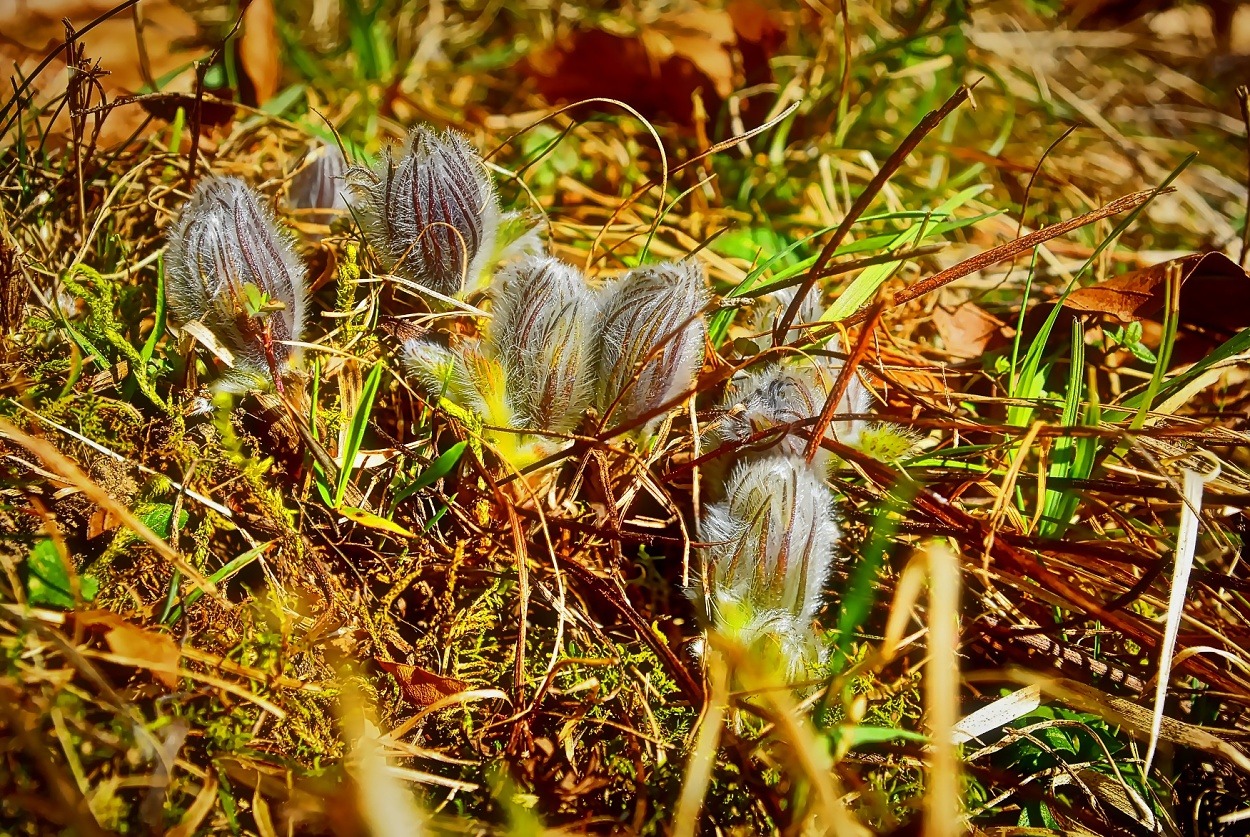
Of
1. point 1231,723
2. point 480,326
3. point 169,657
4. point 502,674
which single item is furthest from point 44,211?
point 1231,723

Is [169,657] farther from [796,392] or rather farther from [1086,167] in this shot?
[1086,167]

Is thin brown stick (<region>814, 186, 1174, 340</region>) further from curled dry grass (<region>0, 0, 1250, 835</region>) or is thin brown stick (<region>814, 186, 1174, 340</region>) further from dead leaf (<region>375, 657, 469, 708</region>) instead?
dead leaf (<region>375, 657, 469, 708</region>)

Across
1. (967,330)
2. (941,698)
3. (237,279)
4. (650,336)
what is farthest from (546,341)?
(967,330)

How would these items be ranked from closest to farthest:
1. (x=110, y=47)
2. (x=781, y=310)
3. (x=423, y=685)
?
1. (x=423, y=685)
2. (x=781, y=310)
3. (x=110, y=47)

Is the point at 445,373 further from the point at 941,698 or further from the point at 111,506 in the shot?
the point at 941,698

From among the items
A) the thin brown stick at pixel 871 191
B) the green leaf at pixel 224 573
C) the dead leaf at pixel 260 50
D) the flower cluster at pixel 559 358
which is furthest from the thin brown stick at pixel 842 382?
the dead leaf at pixel 260 50

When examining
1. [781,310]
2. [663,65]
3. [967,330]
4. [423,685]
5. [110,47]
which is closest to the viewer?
[423,685]

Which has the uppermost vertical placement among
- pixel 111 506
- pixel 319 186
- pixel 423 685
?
pixel 319 186

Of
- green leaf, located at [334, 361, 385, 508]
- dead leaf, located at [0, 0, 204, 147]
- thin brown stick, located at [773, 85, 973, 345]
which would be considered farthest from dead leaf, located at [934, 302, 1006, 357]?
dead leaf, located at [0, 0, 204, 147]
